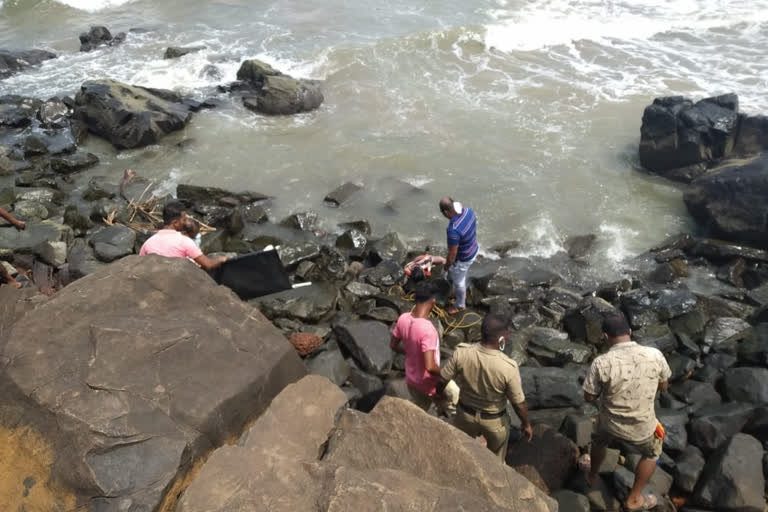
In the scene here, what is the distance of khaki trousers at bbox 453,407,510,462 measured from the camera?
17.0 ft

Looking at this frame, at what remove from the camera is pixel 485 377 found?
4.93 m

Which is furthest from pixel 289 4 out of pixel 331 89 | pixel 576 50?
pixel 576 50

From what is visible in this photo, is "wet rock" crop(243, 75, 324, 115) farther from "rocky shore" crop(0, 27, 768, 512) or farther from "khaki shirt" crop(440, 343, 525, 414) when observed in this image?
"khaki shirt" crop(440, 343, 525, 414)

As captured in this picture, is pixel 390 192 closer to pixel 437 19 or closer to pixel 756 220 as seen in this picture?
pixel 756 220

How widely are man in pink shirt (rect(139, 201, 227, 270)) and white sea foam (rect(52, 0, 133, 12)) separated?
2537 cm

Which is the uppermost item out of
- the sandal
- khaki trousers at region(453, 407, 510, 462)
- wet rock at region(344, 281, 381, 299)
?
khaki trousers at region(453, 407, 510, 462)

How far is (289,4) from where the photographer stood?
25625mm

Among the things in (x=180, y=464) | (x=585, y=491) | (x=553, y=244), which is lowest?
(x=553, y=244)

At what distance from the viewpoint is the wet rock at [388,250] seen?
401 inches

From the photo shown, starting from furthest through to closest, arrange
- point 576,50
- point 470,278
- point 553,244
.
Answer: point 576,50
point 553,244
point 470,278

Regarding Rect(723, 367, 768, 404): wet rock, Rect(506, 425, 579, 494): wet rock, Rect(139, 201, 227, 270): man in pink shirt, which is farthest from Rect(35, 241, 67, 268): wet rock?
Rect(723, 367, 768, 404): wet rock

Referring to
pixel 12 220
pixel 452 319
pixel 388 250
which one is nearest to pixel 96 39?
pixel 12 220

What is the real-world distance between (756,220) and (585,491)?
7.33 metres

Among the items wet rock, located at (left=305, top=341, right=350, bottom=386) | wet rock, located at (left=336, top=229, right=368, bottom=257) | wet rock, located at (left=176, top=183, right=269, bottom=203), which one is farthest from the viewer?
wet rock, located at (left=176, top=183, right=269, bottom=203)
